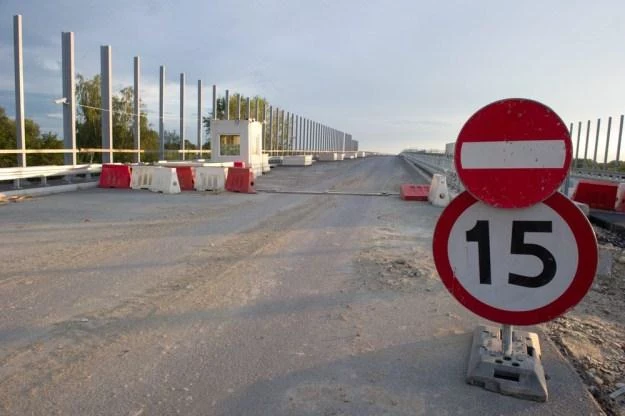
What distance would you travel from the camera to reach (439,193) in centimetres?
1391

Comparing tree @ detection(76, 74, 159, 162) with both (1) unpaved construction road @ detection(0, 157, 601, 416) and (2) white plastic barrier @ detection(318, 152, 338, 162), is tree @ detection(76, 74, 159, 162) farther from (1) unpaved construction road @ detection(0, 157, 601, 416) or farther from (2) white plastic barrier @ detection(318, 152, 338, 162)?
(2) white plastic barrier @ detection(318, 152, 338, 162)

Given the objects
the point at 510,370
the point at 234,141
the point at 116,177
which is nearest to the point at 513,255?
the point at 510,370

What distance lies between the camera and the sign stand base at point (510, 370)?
3.15 m

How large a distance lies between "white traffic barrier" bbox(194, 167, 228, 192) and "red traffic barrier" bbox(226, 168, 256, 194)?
9.9 inches

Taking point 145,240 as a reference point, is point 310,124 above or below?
above

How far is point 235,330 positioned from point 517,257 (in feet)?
7.72

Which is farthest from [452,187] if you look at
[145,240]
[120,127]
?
[120,127]

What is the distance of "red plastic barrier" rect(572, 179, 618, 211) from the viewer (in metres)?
13.7

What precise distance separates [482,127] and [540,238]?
0.77 metres

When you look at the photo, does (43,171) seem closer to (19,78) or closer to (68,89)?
(19,78)

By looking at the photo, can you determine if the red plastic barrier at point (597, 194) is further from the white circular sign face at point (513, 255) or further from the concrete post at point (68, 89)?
the concrete post at point (68, 89)

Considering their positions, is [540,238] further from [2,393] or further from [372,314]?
[2,393]

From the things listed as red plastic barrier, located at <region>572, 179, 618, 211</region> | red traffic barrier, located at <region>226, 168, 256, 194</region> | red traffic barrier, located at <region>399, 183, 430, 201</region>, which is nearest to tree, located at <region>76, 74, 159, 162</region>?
red traffic barrier, located at <region>226, 168, 256, 194</region>

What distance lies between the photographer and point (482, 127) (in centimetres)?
302
